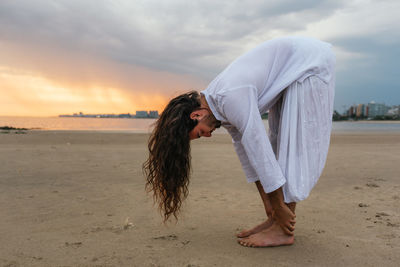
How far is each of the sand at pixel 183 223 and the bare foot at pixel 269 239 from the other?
0.05 meters

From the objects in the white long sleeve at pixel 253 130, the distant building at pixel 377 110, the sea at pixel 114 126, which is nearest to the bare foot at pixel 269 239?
the white long sleeve at pixel 253 130

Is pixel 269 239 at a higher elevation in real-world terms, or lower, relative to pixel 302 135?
lower

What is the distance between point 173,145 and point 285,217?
0.86 meters

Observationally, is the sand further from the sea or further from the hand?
the sea

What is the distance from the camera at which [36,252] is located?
2045 mm

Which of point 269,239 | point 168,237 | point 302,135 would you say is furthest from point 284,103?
point 168,237

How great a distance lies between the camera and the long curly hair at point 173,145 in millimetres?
2098

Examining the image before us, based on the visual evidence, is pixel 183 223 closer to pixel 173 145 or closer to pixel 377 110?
pixel 173 145

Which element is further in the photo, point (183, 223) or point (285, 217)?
point (183, 223)

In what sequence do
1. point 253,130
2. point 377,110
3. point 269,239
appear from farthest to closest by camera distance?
point 377,110
point 269,239
point 253,130

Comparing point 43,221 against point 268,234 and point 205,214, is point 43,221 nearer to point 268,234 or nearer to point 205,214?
point 205,214

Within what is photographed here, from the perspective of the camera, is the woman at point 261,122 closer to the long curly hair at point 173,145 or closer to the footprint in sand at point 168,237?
the long curly hair at point 173,145

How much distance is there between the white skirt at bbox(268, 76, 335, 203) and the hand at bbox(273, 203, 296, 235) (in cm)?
7

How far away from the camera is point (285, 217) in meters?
2.11
